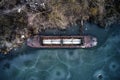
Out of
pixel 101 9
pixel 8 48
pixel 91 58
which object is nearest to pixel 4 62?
pixel 8 48

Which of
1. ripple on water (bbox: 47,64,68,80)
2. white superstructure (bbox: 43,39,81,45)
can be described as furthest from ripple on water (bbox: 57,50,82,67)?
white superstructure (bbox: 43,39,81,45)

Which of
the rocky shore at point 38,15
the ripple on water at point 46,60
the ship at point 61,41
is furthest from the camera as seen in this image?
the ship at point 61,41

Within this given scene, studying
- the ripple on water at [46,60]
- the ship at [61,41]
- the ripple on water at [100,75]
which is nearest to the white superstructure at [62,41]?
the ship at [61,41]

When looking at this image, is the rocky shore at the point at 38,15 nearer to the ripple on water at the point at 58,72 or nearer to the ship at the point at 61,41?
the ship at the point at 61,41

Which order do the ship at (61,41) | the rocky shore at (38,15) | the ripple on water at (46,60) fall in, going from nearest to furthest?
the rocky shore at (38,15)
the ripple on water at (46,60)
the ship at (61,41)

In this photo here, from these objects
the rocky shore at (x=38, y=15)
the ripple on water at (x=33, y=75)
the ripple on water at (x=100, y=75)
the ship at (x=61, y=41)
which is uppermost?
the rocky shore at (x=38, y=15)

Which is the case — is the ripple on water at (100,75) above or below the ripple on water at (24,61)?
below

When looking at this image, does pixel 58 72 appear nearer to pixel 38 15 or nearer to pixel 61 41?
pixel 61 41

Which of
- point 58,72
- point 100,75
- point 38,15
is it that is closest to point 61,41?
point 58,72
